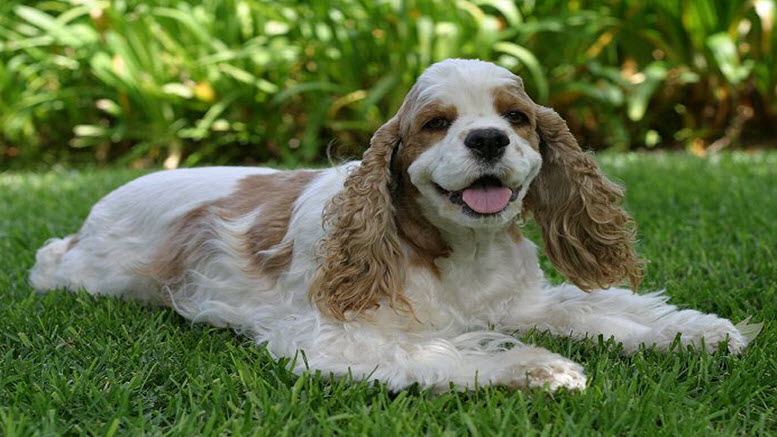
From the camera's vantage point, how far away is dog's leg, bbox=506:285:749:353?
2.86m

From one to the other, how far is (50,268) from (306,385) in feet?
6.31

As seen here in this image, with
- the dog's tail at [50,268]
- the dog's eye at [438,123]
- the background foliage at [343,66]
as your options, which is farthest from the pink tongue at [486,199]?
Result: the background foliage at [343,66]

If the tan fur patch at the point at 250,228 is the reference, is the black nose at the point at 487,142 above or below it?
above

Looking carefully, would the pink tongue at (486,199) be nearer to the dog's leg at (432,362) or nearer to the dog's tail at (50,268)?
the dog's leg at (432,362)

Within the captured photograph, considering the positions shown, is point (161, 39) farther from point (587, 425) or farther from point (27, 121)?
point (587, 425)

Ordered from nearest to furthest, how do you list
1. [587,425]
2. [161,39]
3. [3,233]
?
[587,425]
[3,233]
[161,39]

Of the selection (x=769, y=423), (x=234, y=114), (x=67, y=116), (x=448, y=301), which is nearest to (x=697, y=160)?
(x=234, y=114)

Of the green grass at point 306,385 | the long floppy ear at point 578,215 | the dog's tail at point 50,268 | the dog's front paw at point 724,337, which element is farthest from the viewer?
the dog's tail at point 50,268

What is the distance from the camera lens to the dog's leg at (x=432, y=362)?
2.47 meters

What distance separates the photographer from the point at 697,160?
7055 mm

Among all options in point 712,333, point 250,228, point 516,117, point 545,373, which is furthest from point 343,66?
point 545,373

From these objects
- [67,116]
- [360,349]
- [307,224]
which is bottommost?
[67,116]

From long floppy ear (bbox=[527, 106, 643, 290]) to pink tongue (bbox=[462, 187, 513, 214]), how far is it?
16.6 inches

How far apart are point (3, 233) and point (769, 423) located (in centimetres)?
417
